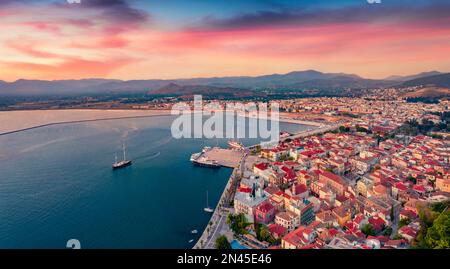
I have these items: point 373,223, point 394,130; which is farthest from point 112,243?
point 394,130

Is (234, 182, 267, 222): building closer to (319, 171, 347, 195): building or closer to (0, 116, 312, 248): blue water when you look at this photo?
(0, 116, 312, 248): blue water

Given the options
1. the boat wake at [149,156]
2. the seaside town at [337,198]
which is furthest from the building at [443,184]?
the boat wake at [149,156]

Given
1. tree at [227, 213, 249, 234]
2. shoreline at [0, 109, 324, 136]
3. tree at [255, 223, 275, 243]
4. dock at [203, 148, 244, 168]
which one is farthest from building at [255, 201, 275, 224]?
shoreline at [0, 109, 324, 136]

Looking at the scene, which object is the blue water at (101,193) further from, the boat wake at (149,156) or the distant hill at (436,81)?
the distant hill at (436,81)

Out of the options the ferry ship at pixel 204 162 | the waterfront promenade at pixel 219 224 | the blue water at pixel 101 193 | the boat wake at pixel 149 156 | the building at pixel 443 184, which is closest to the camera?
the waterfront promenade at pixel 219 224
